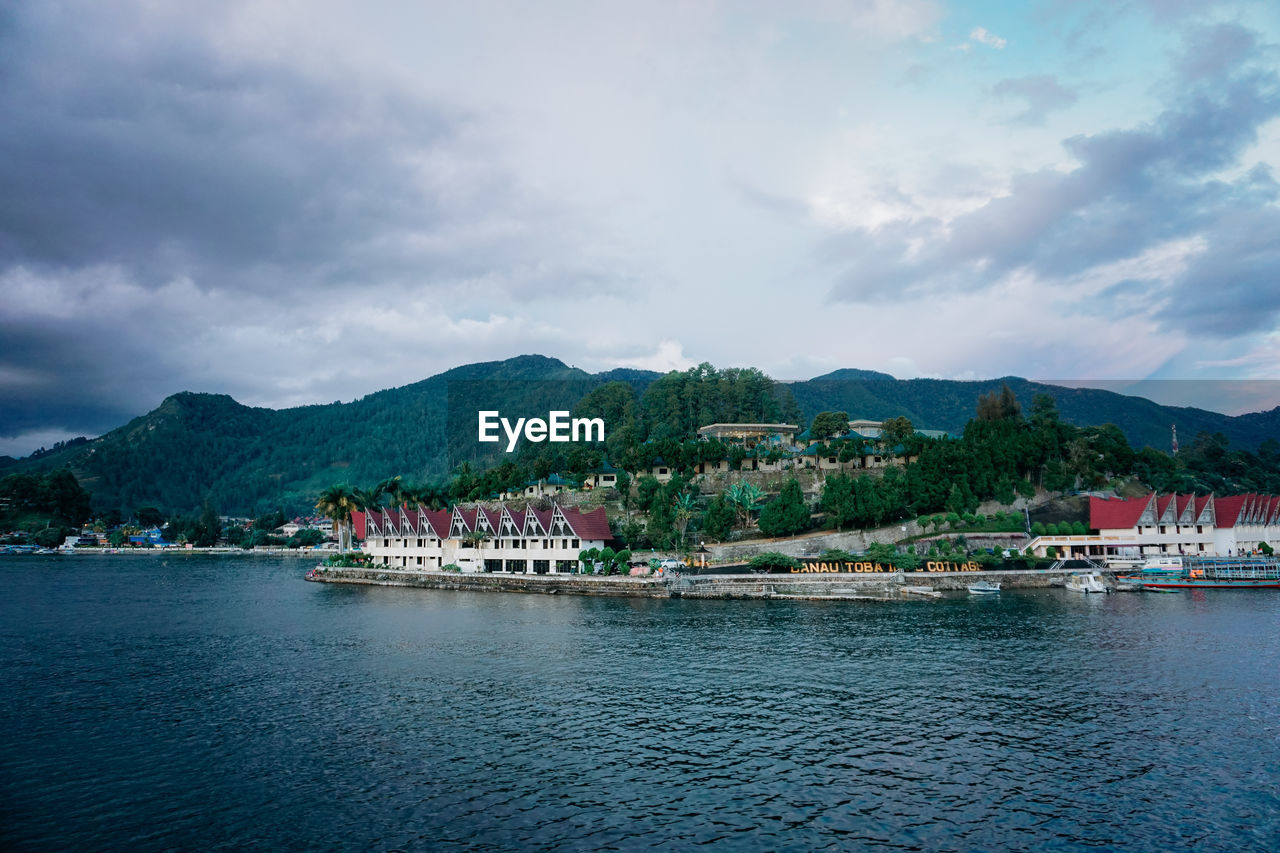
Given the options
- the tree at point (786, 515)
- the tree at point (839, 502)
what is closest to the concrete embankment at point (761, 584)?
the tree at point (839, 502)

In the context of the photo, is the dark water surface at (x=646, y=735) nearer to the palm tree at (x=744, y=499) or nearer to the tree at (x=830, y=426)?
the palm tree at (x=744, y=499)

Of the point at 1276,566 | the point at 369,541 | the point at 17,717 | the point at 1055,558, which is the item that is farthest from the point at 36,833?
the point at 1276,566

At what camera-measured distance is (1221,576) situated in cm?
7144

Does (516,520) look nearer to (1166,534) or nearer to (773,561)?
(773,561)

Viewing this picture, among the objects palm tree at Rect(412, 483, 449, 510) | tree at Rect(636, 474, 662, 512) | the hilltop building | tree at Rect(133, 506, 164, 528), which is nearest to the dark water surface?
tree at Rect(636, 474, 662, 512)

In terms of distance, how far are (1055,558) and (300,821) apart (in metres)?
80.2

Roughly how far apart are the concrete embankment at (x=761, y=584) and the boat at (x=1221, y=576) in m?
8.54

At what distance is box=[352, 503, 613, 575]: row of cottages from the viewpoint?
7906 cm

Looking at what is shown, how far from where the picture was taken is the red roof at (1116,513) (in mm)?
80188

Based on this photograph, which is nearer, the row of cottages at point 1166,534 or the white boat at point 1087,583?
the white boat at point 1087,583

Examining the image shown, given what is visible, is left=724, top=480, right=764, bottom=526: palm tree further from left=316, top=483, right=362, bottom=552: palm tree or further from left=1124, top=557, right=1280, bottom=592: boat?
left=316, top=483, right=362, bottom=552: palm tree

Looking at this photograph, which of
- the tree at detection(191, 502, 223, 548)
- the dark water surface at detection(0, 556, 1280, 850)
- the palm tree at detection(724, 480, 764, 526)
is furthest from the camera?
the tree at detection(191, 502, 223, 548)

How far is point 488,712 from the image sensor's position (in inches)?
1159

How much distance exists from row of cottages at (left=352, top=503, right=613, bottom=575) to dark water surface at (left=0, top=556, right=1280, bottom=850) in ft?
92.2
